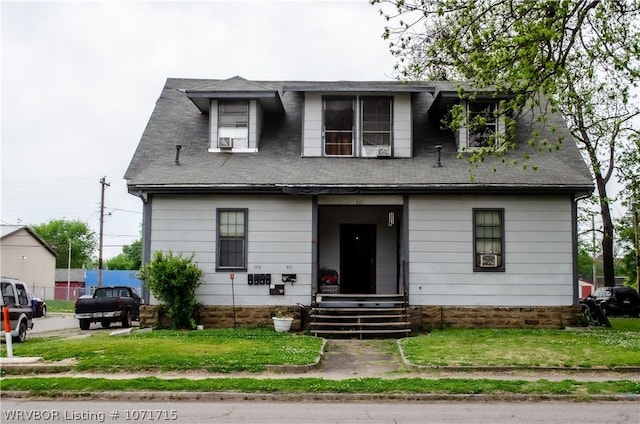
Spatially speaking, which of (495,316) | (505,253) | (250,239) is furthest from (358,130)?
(495,316)

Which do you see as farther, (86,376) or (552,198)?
(552,198)

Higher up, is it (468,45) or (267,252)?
(468,45)

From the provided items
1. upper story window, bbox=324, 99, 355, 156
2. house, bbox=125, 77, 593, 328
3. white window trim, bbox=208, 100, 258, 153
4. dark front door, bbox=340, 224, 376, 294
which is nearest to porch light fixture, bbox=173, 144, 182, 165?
house, bbox=125, 77, 593, 328

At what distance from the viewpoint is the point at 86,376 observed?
40.0ft

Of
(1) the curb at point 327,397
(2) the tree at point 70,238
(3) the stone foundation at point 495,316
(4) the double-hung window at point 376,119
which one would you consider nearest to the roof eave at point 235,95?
(4) the double-hung window at point 376,119

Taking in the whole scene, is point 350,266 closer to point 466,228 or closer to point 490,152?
point 466,228

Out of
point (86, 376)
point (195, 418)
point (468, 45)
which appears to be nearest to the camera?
point (195, 418)

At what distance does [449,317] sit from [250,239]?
5.81 m

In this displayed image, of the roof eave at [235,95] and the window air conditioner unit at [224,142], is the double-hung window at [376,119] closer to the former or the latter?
the roof eave at [235,95]

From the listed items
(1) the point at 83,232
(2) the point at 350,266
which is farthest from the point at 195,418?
(1) the point at 83,232

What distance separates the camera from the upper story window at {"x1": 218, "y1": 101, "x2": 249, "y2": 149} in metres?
20.7

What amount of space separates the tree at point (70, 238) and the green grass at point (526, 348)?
A: 9875 cm

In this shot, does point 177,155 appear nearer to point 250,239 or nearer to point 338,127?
point 250,239

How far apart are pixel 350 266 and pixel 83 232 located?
9798cm
